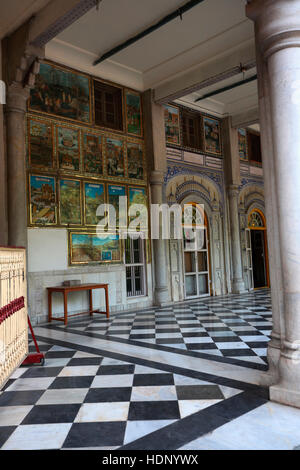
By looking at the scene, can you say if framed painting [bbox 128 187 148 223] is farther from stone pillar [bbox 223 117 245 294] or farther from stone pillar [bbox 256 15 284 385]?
stone pillar [bbox 256 15 284 385]

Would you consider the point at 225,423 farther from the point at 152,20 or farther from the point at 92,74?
the point at 92,74

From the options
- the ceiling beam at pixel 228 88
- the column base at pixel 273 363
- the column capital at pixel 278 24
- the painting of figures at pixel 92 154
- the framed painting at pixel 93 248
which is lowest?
the column base at pixel 273 363

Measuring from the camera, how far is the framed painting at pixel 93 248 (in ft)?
26.7

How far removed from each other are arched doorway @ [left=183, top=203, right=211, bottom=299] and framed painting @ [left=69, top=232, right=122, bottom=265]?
2.57 m

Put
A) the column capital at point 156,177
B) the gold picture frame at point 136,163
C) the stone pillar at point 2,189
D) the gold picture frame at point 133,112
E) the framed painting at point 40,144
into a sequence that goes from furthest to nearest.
Result: the column capital at point 156,177 → the gold picture frame at point 133,112 → the gold picture frame at point 136,163 → the framed painting at point 40,144 → the stone pillar at point 2,189

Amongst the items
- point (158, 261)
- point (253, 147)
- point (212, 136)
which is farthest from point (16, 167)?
point (253, 147)

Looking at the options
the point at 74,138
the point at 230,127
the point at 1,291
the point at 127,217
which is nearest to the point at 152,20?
the point at 74,138

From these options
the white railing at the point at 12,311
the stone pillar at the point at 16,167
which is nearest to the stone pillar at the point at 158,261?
the stone pillar at the point at 16,167

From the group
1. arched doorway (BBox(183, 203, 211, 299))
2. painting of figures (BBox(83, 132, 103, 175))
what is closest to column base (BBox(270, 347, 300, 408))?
painting of figures (BBox(83, 132, 103, 175))

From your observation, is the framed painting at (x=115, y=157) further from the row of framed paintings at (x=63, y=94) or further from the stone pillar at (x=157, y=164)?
the stone pillar at (x=157, y=164)

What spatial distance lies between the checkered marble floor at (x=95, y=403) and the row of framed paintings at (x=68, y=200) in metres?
3.98

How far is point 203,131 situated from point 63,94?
503cm

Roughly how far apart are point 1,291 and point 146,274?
6.62 meters

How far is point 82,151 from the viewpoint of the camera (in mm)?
8516
